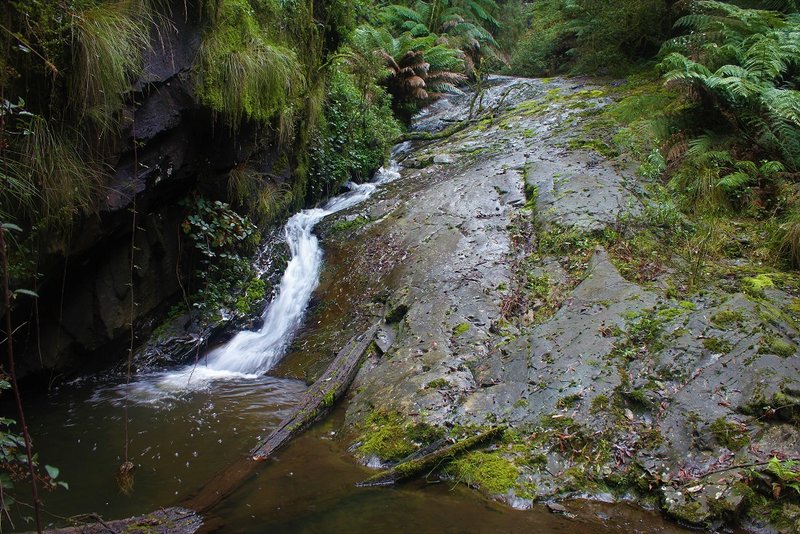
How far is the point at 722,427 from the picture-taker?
330 cm

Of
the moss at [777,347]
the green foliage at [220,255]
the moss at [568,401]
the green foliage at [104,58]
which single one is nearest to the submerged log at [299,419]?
the green foliage at [220,255]

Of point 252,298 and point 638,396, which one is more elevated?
point 252,298

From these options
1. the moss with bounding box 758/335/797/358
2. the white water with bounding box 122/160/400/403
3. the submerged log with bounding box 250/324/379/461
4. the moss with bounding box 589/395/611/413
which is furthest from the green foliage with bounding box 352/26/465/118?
the moss with bounding box 758/335/797/358

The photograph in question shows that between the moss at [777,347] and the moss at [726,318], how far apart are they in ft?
0.84

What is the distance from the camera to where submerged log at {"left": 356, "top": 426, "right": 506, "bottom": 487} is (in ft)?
11.5

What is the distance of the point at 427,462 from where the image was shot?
3572 mm

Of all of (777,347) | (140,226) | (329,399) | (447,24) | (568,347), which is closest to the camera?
(777,347)

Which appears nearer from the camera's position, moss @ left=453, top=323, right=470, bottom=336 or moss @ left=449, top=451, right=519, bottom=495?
moss @ left=449, top=451, right=519, bottom=495

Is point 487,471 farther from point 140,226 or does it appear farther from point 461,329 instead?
point 140,226

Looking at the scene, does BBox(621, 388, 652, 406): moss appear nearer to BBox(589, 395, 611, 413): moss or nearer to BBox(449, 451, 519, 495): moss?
BBox(589, 395, 611, 413): moss

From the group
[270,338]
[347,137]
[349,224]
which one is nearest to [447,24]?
[347,137]

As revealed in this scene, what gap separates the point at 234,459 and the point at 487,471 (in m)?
1.91

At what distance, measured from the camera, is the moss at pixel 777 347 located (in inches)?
141

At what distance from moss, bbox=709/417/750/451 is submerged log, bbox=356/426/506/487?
139 centimetres
